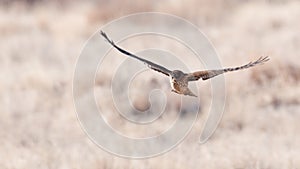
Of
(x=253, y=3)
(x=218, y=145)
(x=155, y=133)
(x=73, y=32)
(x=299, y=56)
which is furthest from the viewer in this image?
(x=253, y=3)

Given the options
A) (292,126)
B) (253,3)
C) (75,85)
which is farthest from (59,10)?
(292,126)

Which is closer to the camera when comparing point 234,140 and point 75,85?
point 234,140

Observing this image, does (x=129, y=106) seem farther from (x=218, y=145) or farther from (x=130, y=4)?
(x=130, y=4)

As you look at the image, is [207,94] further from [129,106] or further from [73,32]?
[73,32]

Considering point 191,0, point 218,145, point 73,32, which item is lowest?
point 218,145

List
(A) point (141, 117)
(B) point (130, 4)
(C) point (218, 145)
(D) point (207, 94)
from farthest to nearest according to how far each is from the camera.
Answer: (B) point (130, 4)
(D) point (207, 94)
(A) point (141, 117)
(C) point (218, 145)

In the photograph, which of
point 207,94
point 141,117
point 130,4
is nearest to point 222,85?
point 207,94

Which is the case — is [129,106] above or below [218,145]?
above
